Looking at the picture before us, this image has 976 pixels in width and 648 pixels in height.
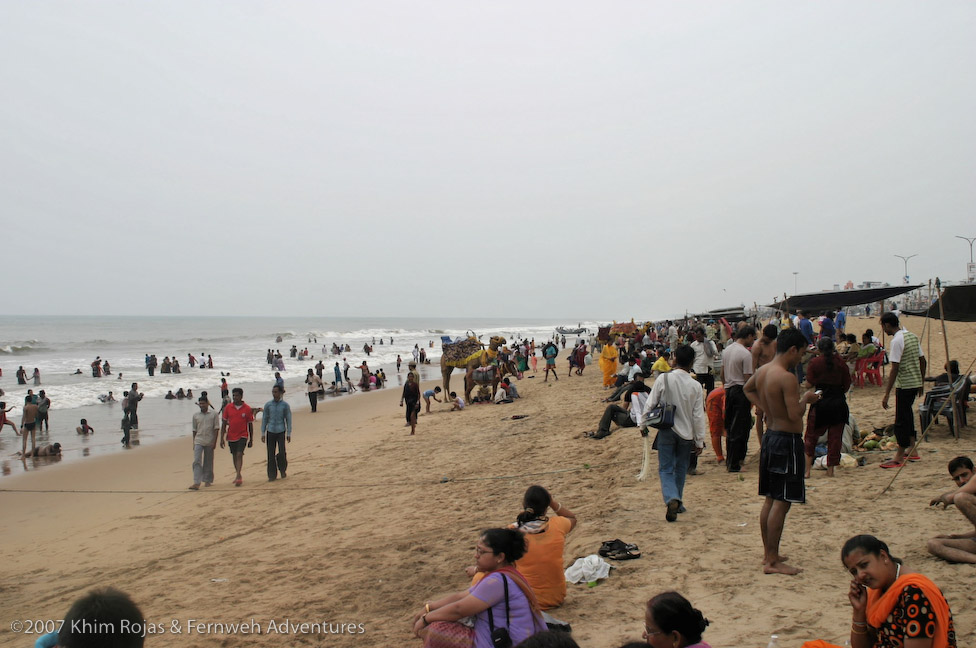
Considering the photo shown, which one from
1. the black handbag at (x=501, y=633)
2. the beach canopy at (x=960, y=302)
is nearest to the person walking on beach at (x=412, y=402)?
the beach canopy at (x=960, y=302)

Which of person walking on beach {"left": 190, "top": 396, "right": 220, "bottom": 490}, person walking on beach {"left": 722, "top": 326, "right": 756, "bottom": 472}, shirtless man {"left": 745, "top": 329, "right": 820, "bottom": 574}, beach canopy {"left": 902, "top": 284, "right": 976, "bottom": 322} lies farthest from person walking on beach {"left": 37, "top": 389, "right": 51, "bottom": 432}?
beach canopy {"left": 902, "top": 284, "right": 976, "bottom": 322}

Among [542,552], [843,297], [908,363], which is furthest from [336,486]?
[843,297]

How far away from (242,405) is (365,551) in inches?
198

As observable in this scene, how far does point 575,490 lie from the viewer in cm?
761

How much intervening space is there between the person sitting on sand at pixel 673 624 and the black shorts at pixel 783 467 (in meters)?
2.00

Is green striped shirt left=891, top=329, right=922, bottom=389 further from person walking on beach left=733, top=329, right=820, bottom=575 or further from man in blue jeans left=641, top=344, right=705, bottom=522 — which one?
person walking on beach left=733, top=329, right=820, bottom=575

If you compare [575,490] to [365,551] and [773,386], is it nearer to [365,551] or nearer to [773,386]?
[365,551]

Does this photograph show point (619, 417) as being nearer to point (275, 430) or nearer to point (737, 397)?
point (737, 397)

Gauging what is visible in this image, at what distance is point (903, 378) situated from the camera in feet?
22.2

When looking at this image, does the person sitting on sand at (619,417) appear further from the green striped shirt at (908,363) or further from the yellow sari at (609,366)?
the yellow sari at (609,366)

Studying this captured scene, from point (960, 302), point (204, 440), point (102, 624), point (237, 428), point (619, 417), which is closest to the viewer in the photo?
point (102, 624)

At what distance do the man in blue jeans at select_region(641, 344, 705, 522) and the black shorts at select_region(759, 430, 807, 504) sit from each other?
4.24ft

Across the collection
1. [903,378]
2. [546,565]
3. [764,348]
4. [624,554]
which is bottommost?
[624,554]

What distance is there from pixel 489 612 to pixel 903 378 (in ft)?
19.8
